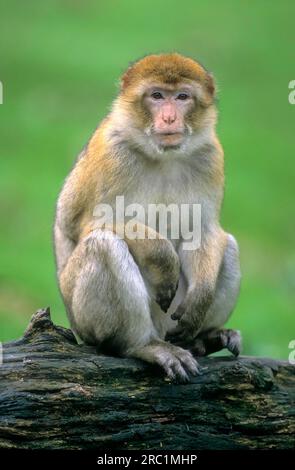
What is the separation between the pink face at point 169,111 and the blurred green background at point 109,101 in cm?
810

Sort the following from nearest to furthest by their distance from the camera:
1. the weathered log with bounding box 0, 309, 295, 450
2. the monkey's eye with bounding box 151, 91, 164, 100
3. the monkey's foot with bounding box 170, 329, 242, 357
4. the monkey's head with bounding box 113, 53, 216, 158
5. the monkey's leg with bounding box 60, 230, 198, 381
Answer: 1. the weathered log with bounding box 0, 309, 295, 450
2. the monkey's leg with bounding box 60, 230, 198, 381
3. the monkey's head with bounding box 113, 53, 216, 158
4. the monkey's eye with bounding box 151, 91, 164, 100
5. the monkey's foot with bounding box 170, 329, 242, 357

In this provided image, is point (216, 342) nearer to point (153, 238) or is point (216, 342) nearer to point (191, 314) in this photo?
point (191, 314)

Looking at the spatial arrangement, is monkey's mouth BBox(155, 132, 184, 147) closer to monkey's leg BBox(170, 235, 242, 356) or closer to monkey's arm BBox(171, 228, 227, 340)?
monkey's arm BBox(171, 228, 227, 340)

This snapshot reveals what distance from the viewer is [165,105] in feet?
41.1

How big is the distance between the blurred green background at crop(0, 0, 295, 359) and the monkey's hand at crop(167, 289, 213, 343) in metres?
7.67

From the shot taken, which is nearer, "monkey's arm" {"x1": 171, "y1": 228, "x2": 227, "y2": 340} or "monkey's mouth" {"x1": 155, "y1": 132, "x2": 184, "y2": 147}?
"monkey's mouth" {"x1": 155, "y1": 132, "x2": 184, "y2": 147}

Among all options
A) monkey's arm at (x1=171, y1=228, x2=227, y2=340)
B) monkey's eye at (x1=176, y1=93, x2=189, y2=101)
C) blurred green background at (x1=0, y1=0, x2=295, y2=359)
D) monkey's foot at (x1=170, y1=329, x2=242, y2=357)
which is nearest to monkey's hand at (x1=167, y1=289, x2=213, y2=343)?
monkey's arm at (x1=171, y1=228, x2=227, y2=340)

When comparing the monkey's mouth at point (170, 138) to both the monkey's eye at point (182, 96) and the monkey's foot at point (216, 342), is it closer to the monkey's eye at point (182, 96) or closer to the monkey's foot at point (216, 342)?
the monkey's eye at point (182, 96)

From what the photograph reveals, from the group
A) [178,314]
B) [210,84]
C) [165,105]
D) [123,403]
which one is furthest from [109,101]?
[123,403]

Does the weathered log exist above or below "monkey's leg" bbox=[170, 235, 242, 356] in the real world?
below

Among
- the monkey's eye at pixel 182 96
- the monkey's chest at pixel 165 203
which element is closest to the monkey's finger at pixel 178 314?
the monkey's chest at pixel 165 203

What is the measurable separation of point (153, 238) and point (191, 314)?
0.79 meters

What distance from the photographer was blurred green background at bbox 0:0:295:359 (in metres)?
24.5

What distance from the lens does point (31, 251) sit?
84.8 feet
